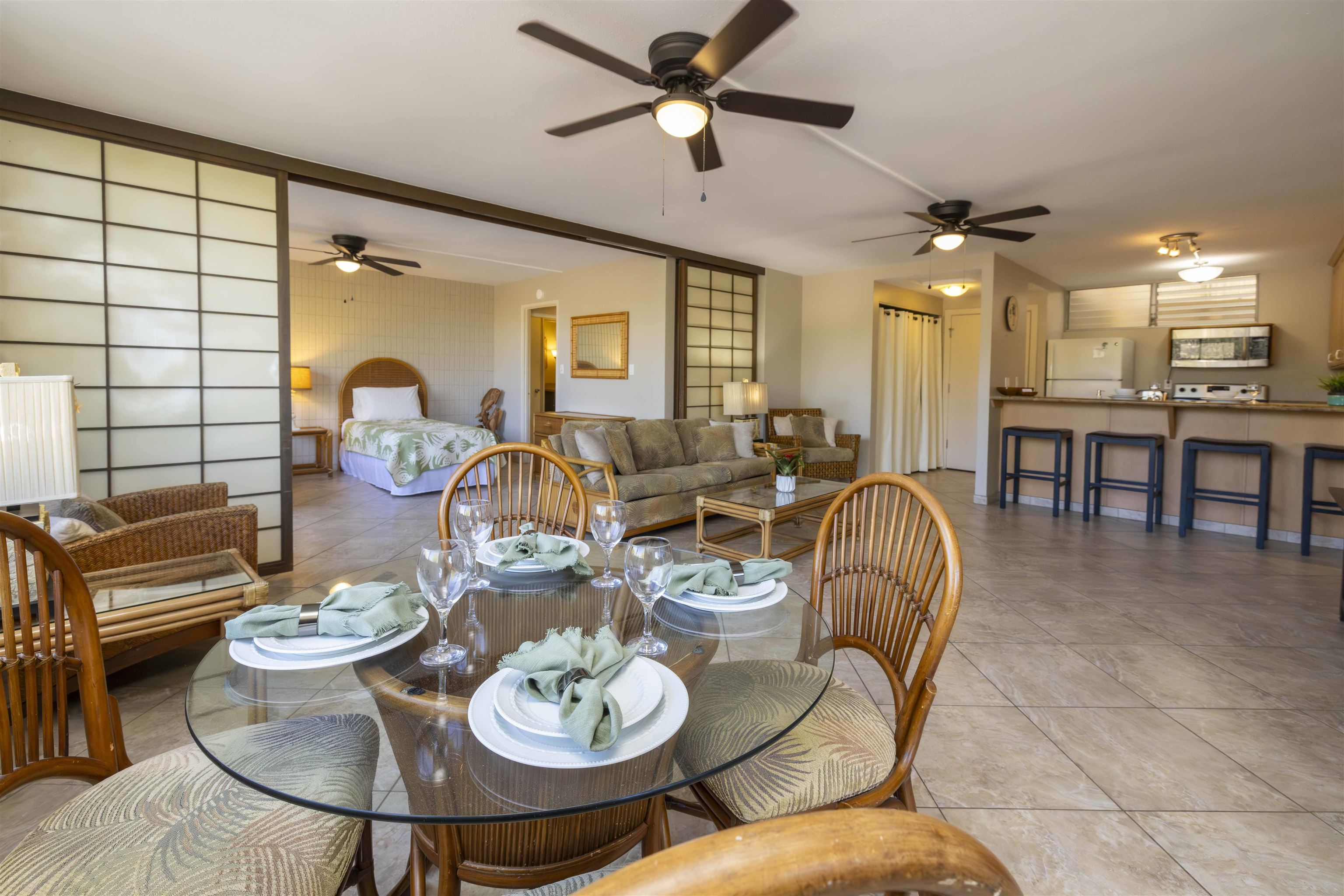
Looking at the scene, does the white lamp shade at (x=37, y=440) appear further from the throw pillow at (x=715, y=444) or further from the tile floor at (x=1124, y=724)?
the throw pillow at (x=715, y=444)

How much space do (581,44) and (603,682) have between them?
1985 mm

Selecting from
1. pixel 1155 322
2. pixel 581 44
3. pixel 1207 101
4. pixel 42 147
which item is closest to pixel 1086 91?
pixel 1207 101

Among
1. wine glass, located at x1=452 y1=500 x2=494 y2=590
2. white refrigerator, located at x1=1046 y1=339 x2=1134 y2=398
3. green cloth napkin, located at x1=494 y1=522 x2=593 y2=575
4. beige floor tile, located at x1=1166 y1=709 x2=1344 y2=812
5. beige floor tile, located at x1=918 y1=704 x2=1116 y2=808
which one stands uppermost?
white refrigerator, located at x1=1046 y1=339 x2=1134 y2=398

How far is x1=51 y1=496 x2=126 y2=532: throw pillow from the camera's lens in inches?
90.8

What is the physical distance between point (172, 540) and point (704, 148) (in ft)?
8.84

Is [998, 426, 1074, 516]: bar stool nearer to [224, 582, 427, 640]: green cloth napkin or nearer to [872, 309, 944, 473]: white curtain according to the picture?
[872, 309, 944, 473]: white curtain

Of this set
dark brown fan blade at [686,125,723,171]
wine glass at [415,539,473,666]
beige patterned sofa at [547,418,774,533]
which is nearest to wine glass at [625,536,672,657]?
wine glass at [415,539,473,666]

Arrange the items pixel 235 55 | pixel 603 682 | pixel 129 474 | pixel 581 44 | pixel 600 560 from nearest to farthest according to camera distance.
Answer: pixel 603 682, pixel 600 560, pixel 581 44, pixel 235 55, pixel 129 474

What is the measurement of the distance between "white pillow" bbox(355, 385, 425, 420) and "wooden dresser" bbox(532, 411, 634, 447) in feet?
4.77

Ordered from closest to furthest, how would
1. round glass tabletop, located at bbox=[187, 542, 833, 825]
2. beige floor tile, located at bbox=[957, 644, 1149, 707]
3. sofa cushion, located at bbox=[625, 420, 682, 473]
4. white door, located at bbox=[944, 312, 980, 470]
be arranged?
round glass tabletop, located at bbox=[187, 542, 833, 825] < beige floor tile, located at bbox=[957, 644, 1149, 707] < sofa cushion, located at bbox=[625, 420, 682, 473] < white door, located at bbox=[944, 312, 980, 470]

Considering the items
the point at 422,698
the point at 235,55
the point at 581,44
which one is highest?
the point at 235,55

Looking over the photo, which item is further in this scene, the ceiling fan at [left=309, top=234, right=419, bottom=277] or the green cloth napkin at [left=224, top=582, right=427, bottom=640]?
the ceiling fan at [left=309, top=234, right=419, bottom=277]

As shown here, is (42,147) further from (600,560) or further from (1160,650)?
(1160,650)

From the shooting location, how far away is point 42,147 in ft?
9.51
